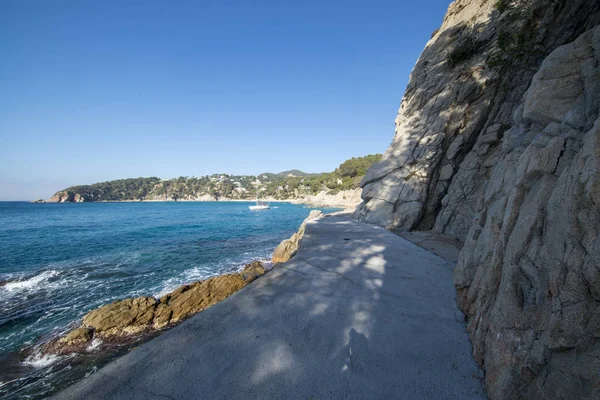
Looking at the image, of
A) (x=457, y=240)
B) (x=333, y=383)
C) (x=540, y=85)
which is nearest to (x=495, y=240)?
(x=540, y=85)

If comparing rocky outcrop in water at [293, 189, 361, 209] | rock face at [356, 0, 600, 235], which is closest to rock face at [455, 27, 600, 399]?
rock face at [356, 0, 600, 235]

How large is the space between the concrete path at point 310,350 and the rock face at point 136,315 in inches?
167

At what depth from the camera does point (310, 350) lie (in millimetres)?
2885

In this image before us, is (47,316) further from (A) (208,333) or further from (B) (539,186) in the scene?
(B) (539,186)

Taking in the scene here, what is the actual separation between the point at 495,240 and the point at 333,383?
103 inches

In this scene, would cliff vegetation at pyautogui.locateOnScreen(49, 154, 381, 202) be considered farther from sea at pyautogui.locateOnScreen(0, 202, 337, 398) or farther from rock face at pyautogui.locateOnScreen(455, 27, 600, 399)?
rock face at pyautogui.locateOnScreen(455, 27, 600, 399)

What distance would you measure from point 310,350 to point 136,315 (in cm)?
655

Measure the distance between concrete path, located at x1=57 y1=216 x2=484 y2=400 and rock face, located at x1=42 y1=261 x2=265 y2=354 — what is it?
4.25 metres

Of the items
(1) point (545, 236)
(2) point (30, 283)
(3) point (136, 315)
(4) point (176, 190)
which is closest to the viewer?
(1) point (545, 236)

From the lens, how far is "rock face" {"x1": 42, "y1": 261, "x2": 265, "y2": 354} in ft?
21.1

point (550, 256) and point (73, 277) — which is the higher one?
point (550, 256)

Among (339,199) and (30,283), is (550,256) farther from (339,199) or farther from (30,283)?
(339,199)

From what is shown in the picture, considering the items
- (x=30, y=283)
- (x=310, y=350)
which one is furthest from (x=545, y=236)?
(x=30, y=283)

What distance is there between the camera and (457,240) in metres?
8.27
